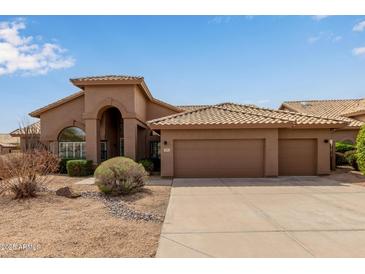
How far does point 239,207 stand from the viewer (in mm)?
8469

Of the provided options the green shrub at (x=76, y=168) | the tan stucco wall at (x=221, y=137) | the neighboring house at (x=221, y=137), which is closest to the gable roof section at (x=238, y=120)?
the neighboring house at (x=221, y=137)

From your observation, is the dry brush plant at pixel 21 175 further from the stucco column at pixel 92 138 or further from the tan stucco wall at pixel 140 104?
the tan stucco wall at pixel 140 104

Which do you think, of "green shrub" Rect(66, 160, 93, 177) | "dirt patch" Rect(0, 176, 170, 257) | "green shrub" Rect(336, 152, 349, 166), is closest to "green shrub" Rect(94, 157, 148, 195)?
"dirt patch" Rect(0, 176, 170, 257)

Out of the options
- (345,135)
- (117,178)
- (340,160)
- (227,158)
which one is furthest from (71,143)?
(345,135)

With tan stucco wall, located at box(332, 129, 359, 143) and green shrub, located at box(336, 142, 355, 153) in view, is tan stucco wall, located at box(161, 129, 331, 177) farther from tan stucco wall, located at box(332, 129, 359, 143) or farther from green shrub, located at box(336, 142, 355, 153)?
tan stucco wall, located at box(332, 129, 359, 143)

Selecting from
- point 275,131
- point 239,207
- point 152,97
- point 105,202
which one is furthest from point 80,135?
point 239,207

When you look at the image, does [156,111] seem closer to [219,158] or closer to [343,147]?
[219,158]

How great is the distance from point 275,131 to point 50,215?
12.6 meters

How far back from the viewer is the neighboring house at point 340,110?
2256 centimetres

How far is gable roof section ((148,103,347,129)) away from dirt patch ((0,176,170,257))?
22.3 ft

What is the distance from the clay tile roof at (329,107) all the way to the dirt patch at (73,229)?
75.0 feet

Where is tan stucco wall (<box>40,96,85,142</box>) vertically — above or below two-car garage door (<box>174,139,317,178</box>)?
above

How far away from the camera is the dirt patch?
512cm

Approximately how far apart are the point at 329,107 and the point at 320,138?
14.5 m
